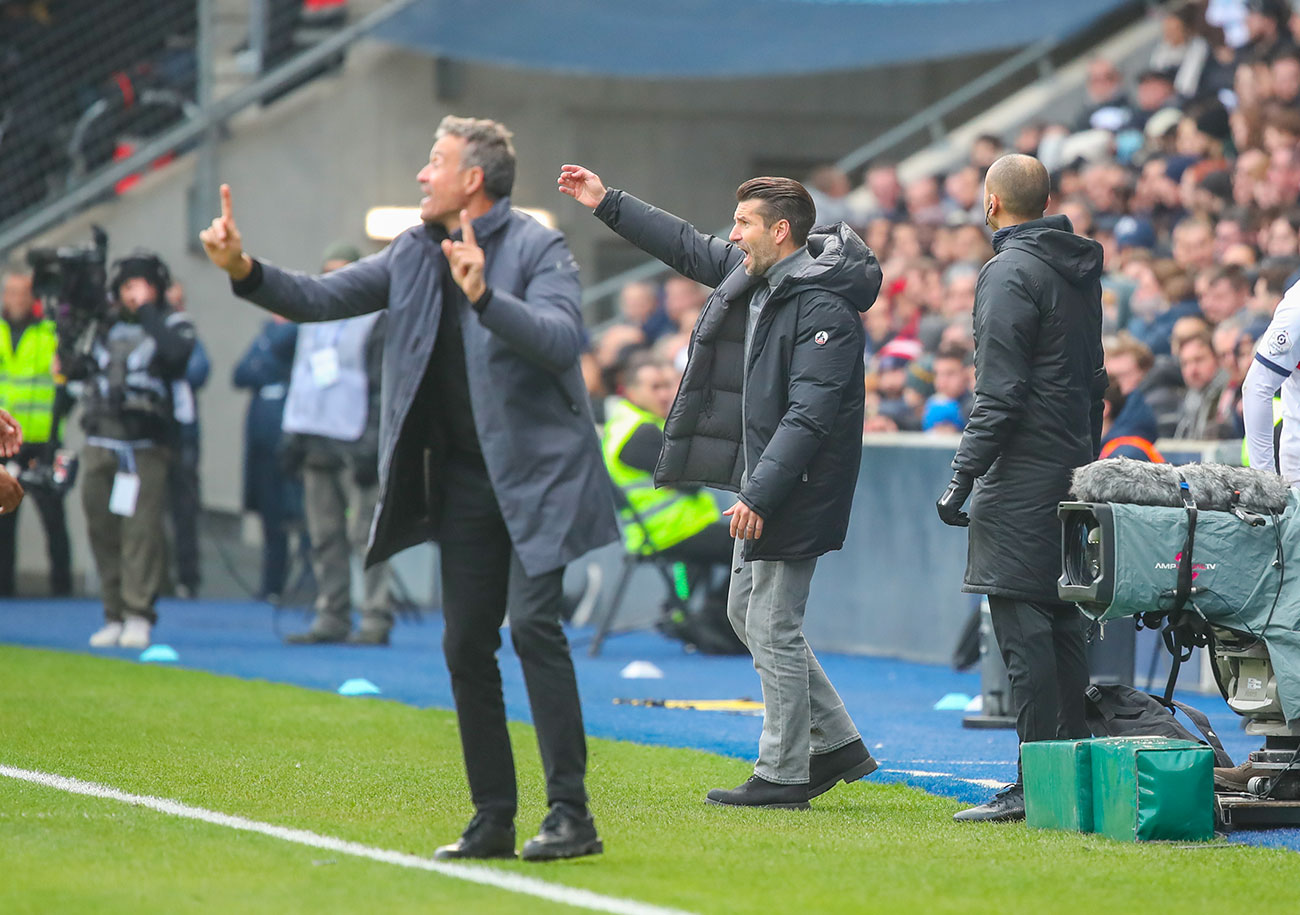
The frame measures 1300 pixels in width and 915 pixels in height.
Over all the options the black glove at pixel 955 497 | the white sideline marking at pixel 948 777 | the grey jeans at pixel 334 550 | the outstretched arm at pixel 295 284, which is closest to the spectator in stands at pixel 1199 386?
the white sideline marking at pixel 948 777

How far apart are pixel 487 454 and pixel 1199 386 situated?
6974 mm

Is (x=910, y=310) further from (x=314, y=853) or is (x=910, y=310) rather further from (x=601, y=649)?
(x=314, y=853)

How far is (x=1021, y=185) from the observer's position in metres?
6.70

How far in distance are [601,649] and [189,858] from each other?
7.87 meters

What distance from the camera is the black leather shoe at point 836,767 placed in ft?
22.9

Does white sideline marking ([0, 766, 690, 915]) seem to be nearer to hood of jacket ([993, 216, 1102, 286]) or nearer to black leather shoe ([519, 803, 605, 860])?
black leather shoe ([519, 803, 605, 860])

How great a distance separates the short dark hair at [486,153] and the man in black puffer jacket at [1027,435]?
5.91 ft

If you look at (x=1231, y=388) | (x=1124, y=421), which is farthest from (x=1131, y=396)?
(x=1231, y=388)

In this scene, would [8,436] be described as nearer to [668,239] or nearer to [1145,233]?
[668,239]

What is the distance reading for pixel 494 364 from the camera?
554 centimetres

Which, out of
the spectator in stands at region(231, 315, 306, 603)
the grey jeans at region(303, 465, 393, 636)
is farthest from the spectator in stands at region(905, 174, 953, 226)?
the grey jeans at region(303, 465, 393, 636)

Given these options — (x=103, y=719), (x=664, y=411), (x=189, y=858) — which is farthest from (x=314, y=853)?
(x=664, y=411)

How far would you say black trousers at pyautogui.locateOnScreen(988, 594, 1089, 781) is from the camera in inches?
261

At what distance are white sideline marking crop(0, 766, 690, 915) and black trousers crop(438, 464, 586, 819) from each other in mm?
268
